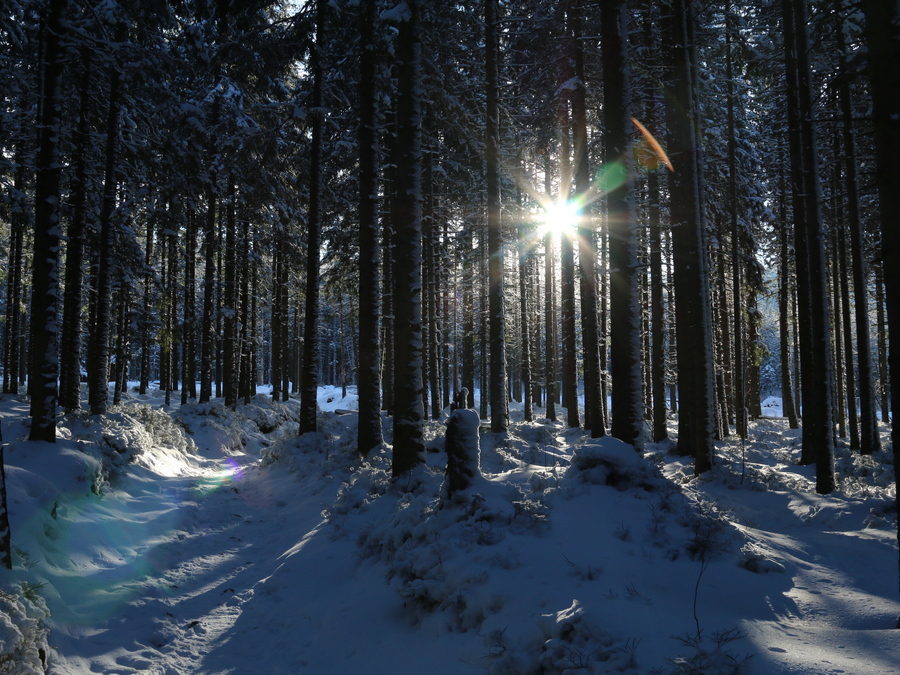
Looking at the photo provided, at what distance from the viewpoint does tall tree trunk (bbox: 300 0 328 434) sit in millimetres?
14227

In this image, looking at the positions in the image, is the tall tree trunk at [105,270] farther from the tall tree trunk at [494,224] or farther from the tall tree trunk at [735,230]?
the tall tree trunk at [735,230]

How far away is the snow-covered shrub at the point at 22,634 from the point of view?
342 cm

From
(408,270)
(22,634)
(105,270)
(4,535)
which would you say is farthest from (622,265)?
(105,270)

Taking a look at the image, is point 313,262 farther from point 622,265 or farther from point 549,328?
point 549,328

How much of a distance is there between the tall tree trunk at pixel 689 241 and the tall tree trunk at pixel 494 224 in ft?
15.9

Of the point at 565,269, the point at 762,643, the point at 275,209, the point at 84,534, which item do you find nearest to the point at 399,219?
the point at 84,534

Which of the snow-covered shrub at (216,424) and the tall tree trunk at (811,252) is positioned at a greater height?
the tall tree trunk at (811,252)

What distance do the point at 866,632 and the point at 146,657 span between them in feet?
20.0

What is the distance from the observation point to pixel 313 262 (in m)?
14.8

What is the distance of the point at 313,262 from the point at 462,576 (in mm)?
11933

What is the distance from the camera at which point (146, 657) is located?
4.53 meters

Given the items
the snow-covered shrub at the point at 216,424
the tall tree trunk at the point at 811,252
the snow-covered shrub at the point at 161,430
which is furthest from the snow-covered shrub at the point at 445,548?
the snow-covered shrub at the point at 216,424

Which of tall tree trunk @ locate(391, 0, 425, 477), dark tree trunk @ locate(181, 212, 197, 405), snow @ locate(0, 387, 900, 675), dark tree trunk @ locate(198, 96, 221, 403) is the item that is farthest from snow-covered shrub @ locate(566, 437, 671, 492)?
dark tree trunk @ locate(181, 212, 197, 405)

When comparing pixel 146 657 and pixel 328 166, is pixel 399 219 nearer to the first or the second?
pixel 146 657
